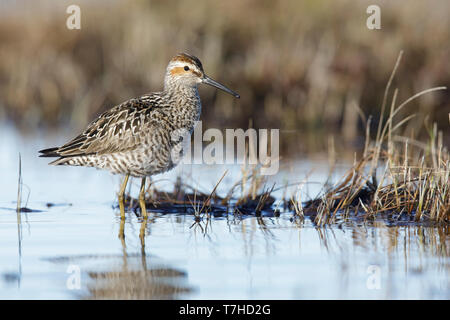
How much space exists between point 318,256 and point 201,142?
21.3 ft

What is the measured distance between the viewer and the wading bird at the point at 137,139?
320 inches

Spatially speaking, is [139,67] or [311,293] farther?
[139,67]

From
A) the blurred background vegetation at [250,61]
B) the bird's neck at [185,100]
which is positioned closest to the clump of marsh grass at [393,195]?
the bird's neck at [185,100]

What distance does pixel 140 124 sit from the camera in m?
8.16

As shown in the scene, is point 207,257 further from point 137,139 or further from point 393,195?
point 393,195

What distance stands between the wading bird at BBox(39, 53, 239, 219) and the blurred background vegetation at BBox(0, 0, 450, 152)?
3.94m

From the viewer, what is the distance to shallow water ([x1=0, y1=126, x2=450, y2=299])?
18.2ft

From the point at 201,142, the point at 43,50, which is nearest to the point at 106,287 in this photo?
the point at 201,142

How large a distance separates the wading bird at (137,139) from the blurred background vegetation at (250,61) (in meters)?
3.94

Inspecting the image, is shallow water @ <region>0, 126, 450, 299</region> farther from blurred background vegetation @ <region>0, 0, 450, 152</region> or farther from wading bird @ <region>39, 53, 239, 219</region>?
blurred background vegetation @ <region>0, 0, 450, 152</region>

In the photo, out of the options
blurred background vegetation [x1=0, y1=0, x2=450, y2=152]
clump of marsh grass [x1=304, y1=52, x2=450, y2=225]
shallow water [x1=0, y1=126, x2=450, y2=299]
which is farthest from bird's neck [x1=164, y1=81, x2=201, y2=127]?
blurred background vegetation [x1=0, y1=0, x2=450, y2=152]

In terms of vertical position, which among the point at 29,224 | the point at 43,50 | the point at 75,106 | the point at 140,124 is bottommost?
the point at 29,224
